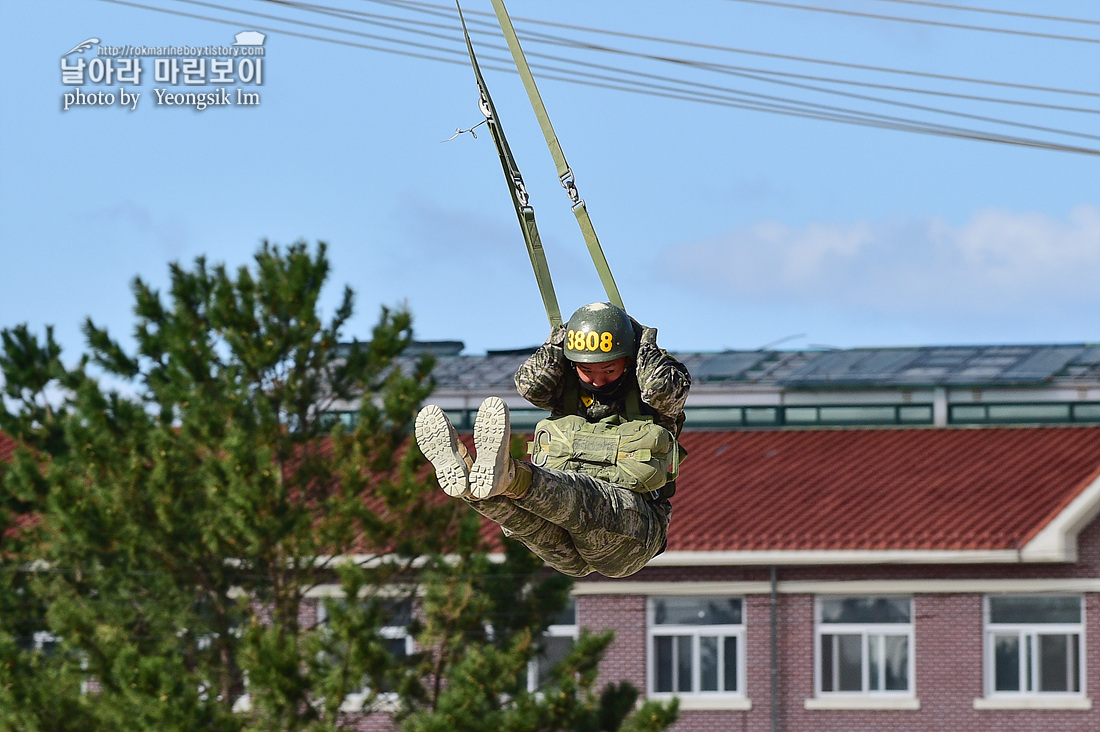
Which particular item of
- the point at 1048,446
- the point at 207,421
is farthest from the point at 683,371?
the point at 1048,446

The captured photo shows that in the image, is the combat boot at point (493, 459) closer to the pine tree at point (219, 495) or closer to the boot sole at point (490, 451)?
the boot sole at point (490, 451)

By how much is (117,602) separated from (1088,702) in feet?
53.3

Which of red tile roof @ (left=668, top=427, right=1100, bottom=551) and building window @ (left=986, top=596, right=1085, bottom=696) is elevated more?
red tile roof @ (left=668, top=427, right=1100, bottom=551)

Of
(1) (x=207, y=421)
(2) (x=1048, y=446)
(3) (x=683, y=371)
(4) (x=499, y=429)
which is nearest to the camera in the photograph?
(4) (x=499, y=429)

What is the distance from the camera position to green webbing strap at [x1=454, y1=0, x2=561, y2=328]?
11688 millimetres

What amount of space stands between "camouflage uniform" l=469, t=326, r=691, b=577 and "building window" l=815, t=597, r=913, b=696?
20.6 m

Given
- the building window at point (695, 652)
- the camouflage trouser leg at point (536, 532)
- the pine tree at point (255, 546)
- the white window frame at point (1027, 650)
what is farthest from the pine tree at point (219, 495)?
the camouflage trouser leg at point (536, 532)

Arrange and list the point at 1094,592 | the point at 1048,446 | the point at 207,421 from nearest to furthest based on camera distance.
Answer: the point at 207,421 → the point at 1094,592 → the point at 1048,446

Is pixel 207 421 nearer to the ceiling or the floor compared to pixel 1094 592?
nearer to the ceiling

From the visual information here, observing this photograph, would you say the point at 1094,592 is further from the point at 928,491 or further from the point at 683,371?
the point at 683,371

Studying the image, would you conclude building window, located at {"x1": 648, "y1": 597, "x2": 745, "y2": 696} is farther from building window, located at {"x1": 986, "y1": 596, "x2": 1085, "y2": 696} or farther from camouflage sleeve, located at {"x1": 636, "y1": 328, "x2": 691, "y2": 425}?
camouflage sleeve, located at {"x1": 636, "y1": 328, "x2": 691, "y2": 425}

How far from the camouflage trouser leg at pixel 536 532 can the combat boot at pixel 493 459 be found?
0.20m

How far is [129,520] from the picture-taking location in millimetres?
25688

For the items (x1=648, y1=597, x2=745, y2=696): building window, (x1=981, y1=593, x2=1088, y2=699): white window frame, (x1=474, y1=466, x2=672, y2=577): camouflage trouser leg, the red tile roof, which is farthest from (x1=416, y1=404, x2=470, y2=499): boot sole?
(x1=981, y1=593, x2=1088, y2=699): white window frame
